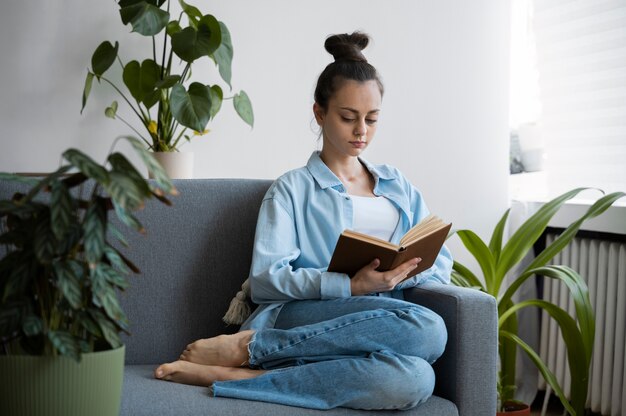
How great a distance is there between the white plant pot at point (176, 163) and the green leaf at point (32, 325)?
1.49 metres

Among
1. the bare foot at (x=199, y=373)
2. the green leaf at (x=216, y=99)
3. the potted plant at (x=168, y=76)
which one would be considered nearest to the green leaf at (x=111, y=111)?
the potted plant at (x=168, y=76)

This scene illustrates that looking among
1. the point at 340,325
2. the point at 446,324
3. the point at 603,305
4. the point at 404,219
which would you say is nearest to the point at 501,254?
the point at 603,305

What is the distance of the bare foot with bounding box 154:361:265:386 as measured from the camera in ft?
6.31

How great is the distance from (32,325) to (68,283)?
0.32 feet

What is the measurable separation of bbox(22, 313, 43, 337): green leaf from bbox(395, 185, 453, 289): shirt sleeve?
110 cm

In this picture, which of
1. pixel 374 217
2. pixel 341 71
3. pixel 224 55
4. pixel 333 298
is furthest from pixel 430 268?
pixel 224 55

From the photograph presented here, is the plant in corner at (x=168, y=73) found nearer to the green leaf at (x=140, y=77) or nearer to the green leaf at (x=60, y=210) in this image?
the green leaf at (x=140, y=77)

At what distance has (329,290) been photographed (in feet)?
6.79

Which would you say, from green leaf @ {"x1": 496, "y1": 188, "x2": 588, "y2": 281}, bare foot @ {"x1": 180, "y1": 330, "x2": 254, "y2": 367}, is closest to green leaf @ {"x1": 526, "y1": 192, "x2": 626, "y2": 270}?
green leaf @ {"x1": 496, "y1": 188, "x2": 588, "y2": 281}

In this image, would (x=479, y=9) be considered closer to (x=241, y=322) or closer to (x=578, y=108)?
(x=578, y=108)

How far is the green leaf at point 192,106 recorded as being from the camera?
2701 mm

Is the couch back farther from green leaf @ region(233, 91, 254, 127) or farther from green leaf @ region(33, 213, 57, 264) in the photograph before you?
green leaf @ region(33, 213, 57, 264)

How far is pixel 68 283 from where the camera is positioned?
1.32 meters

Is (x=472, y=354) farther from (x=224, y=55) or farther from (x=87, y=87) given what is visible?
(x=87, y=87)
